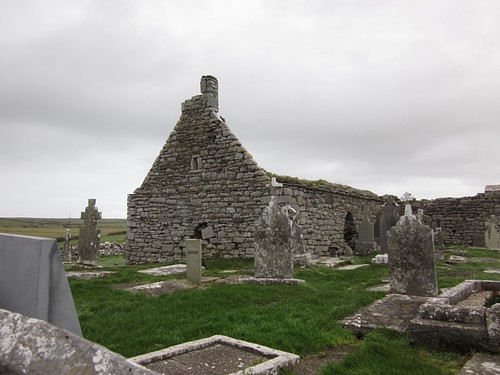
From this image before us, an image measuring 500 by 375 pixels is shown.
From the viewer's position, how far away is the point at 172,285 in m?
7.91

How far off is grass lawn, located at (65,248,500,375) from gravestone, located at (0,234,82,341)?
8.58ft

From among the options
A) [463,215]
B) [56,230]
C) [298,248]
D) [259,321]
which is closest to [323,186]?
[298,248]

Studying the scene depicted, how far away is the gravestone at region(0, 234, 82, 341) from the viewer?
1628 mm

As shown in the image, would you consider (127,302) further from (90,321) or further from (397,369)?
(397,369)

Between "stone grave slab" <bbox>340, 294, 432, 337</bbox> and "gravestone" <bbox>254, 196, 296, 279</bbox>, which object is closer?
"stone grave slab" <bbox>340, 294, 432, 337</bbox>

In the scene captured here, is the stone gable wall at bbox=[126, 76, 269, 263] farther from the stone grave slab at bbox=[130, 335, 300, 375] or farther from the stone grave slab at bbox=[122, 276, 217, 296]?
the stone grave slab at bbox=[130, 335, 300, 375]

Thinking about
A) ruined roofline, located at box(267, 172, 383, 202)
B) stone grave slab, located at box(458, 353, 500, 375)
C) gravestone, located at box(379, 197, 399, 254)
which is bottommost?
stone grave slab, located at box(458, 353, 500, 375)

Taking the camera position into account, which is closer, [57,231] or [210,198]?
[210,198]

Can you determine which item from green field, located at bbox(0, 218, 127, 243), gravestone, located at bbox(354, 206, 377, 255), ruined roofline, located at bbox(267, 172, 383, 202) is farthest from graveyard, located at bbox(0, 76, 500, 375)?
green field, located at bbox(0, 218, 127, 243)

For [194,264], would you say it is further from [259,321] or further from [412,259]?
[412,259]

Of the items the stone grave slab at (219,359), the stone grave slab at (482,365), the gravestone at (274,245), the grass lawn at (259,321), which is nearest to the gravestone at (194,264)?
the grass lawn at (259,321)

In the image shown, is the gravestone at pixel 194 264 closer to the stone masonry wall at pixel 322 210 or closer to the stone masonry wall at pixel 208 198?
the stone masonry wall at pixel 208 198

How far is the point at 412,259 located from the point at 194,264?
13.8ft

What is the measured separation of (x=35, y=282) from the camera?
1621mm
